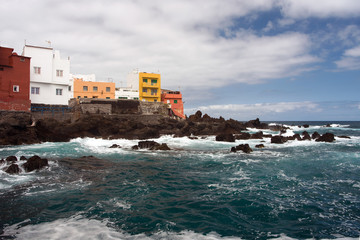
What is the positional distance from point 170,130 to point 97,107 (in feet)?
36.3

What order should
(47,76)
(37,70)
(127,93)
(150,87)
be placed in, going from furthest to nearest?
1. (150,87)
2. (127,93)
3. (47,76)
4. (37,70)

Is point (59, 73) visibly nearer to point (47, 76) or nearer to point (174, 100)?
point (47, 76)

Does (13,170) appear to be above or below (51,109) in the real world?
below

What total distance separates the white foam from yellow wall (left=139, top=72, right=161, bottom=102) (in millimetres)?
44516

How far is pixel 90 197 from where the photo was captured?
8.88 meters

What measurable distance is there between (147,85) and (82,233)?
45.9 m

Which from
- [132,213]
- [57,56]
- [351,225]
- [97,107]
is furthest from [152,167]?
[57,56]

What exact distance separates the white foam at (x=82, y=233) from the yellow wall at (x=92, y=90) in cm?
3967

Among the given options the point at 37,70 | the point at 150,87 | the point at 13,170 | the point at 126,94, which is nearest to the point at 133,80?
the point at 150,87

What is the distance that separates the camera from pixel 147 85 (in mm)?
50875

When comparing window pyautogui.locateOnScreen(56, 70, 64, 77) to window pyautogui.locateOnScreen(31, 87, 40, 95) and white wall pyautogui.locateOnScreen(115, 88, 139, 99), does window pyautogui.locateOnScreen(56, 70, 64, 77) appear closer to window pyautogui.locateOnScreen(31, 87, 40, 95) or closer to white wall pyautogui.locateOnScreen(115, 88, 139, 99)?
window pyautogui.locateOnScreen(31, 87, 40, 95)

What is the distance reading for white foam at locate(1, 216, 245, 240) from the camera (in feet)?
20.0

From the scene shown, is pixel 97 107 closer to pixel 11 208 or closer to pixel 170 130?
pixel 170 130

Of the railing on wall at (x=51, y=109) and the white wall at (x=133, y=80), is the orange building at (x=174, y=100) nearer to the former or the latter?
the white wall at (x=133, y=80)
